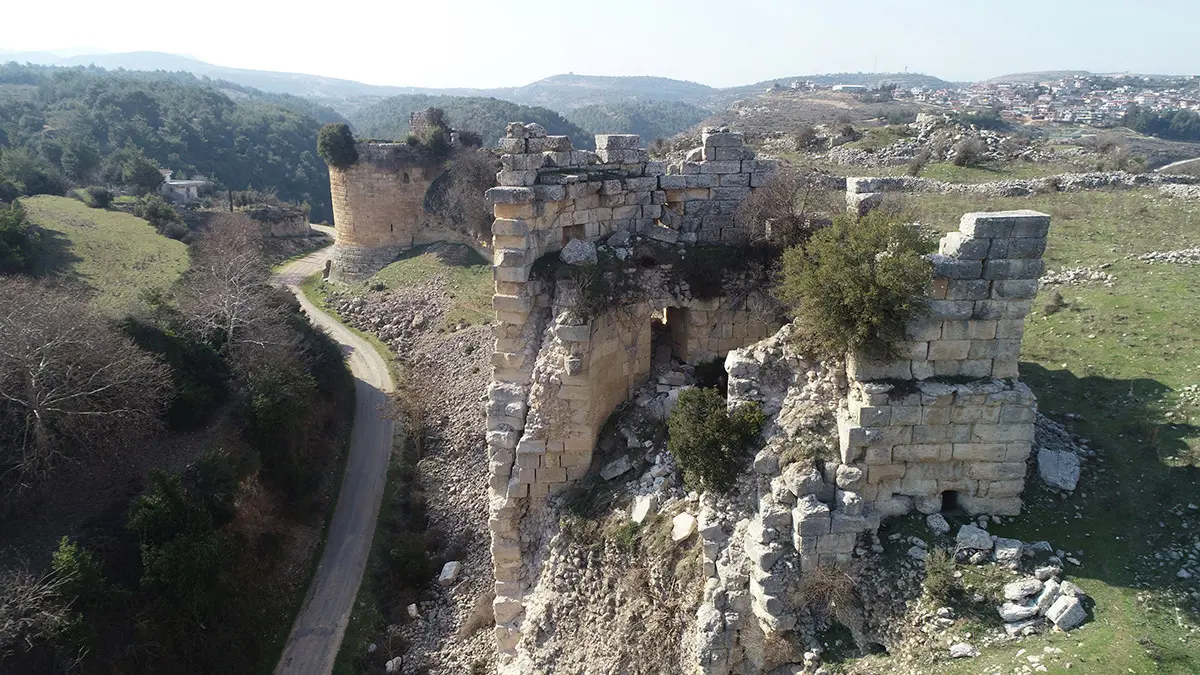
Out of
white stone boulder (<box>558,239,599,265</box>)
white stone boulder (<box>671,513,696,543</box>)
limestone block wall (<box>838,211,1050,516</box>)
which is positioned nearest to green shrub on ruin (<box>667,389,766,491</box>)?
white stone boulder (<box>671,513,696,543</box>)

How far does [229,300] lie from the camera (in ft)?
84.0

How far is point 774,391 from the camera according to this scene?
10.4 m

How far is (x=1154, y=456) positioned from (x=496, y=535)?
405 inches

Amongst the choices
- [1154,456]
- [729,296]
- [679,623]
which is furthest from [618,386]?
[1154,456]

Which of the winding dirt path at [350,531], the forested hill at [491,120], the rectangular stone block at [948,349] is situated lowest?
the winding dirt path at [350,531]

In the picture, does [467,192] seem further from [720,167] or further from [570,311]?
[570,311]

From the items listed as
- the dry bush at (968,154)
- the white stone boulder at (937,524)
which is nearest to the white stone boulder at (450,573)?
the white stone boulder at (937,524)

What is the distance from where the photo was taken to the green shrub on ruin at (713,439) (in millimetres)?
10000

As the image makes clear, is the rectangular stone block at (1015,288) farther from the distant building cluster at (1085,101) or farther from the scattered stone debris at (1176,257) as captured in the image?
the distant building cluster at (1085,101)

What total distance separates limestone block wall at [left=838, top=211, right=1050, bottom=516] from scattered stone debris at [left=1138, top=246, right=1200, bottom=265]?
11461 mm

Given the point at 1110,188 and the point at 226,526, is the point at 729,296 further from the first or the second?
the point at 1110,188

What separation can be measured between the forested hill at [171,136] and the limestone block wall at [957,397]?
216ft

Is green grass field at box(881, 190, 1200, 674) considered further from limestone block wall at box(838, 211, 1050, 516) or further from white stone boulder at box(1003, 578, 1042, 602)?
limestone block wall at box(838, 211, 1050, 516)

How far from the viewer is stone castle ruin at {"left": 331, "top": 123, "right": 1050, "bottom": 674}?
8.80 metres
